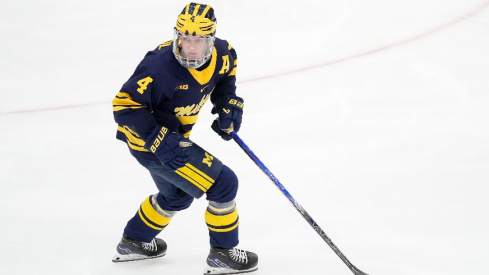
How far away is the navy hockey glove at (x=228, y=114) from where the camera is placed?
124 inches

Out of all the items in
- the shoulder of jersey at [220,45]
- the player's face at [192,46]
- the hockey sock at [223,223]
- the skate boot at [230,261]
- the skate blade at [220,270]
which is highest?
the shoulder of jersey at [220,45]

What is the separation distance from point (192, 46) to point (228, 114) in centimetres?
41

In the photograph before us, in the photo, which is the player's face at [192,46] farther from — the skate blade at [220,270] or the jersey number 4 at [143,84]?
the skate blade at [220,270]

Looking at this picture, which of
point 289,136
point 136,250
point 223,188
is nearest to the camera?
point 223,188

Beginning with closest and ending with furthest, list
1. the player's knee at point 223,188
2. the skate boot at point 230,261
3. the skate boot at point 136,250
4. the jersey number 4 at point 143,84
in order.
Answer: the jersey number 4 at point 143,84 < the player's knee at point 223,188 < the skate boot at point 230,261 < the skate boot at point 136,250


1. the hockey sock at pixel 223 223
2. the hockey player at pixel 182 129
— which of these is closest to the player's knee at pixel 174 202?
the hockey player at pixel 182 129

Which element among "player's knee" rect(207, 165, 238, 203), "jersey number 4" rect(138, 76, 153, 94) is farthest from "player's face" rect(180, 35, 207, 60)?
"player's knee" rect(207, 165, 238, 203)

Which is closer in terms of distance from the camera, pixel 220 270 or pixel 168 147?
pixel 168 147

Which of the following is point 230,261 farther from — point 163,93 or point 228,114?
point 163,93

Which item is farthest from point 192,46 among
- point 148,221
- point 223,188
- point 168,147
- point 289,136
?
point 289,136

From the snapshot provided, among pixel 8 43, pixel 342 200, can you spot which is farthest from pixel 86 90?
pixel 342 200

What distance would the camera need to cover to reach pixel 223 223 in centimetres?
315

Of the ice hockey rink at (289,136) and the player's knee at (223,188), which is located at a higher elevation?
the ice hockey rink at (289,136)

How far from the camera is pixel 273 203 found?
12.3 ft
